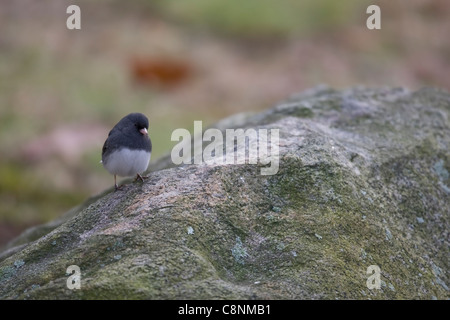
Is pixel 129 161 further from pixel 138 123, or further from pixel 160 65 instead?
pixel 160 65

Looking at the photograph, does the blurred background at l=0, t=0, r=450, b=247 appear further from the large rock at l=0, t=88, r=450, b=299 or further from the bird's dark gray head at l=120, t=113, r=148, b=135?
the large rock at l=0, t=88, r=450, b=299

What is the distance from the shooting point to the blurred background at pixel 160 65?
1309cm

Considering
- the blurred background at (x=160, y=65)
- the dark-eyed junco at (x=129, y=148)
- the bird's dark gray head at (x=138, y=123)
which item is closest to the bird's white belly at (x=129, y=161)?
the dark-eyed junco at (x=129, y=148)

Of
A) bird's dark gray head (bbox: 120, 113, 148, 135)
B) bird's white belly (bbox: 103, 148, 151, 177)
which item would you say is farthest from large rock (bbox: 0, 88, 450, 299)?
bird's dark gray head (bbox: 120, 113, 148, 135)

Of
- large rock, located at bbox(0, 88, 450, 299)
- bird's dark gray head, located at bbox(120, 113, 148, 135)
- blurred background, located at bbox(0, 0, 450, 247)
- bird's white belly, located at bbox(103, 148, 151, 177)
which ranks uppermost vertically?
blurred background, located at bbox(0, 0, 450, 247)

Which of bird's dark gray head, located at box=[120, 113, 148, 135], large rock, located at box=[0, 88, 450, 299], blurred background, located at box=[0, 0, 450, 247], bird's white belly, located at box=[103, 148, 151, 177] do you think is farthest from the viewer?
blurred background, located at box=[0, 0, 450, 247]

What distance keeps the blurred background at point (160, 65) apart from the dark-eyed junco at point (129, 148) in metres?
6.09

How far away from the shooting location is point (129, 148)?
529 centimetres

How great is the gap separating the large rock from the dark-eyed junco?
56cm

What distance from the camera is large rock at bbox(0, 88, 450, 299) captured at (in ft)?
11.8

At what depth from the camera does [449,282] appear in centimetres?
422

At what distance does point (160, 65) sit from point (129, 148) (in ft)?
44.5

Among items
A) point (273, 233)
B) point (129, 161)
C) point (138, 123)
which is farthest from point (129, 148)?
point (273, 233)

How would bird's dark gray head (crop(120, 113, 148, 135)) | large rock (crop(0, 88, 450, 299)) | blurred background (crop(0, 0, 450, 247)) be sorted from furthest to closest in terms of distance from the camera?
blurred background (crop(0, 0, 450, 247)) → bird's dark gray head (crop(120, 113, 148, 135)) → large rock (crop(0, 88, 450, 299))
